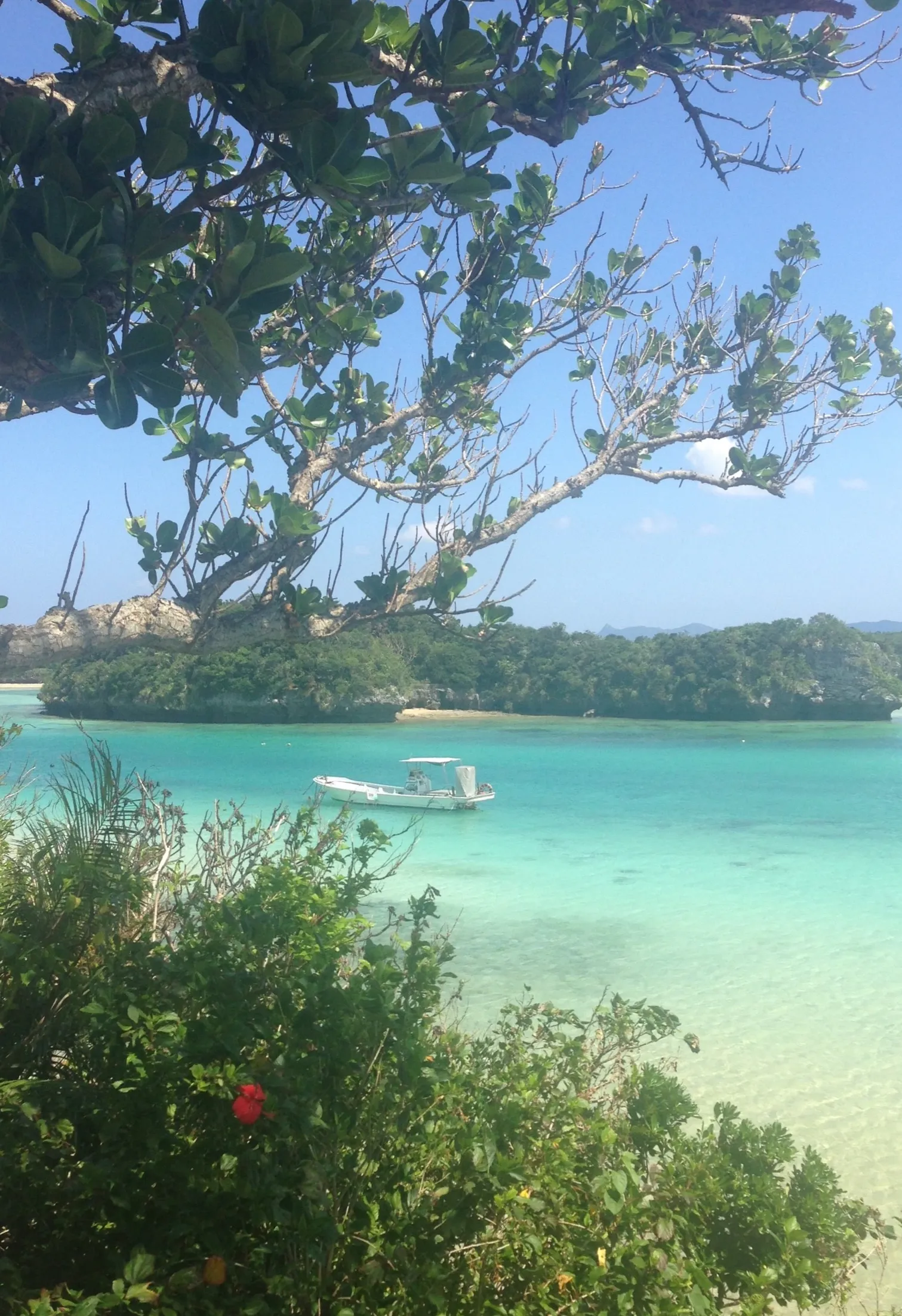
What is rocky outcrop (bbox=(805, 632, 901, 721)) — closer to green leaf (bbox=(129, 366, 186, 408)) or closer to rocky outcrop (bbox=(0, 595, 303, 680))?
rocky outcrop (bbox=(0, 595, 303, 680))

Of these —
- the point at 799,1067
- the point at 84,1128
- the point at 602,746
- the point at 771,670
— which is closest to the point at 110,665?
the point at 602,746

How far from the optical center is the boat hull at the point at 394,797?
16922 mm

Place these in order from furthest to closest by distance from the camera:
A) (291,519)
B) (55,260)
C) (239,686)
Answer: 1. (239,686)
2. (291,519)
3. (55,260)

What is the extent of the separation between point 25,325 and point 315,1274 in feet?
6.40

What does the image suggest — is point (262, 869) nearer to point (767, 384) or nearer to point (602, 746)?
point (767, 384)

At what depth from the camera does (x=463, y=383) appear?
3.80 m

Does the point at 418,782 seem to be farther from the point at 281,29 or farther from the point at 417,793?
the point at 281,29

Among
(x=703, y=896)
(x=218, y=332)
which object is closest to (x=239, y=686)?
(x=703, y=896)

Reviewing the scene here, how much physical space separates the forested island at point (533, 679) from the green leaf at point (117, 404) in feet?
98.3

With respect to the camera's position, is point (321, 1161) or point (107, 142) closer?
point (107, 142)

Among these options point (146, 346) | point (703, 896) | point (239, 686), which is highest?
point (146, 346)

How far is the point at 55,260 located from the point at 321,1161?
1.82 m

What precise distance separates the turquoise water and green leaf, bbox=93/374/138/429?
13.7 feet

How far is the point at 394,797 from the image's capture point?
1786cm
